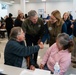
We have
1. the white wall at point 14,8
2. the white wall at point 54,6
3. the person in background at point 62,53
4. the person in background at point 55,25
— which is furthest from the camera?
the white wall at point 14,8

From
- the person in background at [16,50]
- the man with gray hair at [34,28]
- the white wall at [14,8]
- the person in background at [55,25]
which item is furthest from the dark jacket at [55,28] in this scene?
the white wall at [14,8]

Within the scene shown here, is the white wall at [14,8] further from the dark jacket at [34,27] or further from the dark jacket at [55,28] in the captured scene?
the dark jacket at [55,28]

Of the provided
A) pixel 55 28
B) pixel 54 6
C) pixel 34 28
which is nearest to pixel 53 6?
pixel 54 6

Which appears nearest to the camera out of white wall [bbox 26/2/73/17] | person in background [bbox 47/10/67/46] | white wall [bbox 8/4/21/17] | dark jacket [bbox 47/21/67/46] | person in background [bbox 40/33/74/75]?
person in background [bbox 40/33/74/75]

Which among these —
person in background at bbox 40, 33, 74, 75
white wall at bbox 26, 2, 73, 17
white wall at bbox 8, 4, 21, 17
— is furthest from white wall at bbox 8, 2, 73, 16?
person in background at bbox 40, 33, 74, 75

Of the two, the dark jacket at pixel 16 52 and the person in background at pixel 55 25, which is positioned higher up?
the person in background at pixel 55 25

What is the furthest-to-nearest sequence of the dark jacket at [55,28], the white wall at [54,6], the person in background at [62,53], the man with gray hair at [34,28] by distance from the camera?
the white wall at [54,6] → the man with gray hair at [34,28] → the dark jacket at [55,28] → the person in background at [62,53]

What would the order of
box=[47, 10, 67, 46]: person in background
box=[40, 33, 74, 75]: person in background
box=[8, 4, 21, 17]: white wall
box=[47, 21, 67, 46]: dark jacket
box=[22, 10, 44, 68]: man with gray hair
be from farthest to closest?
box=[8, 4, 21, 17]: white wall < box=[22, 10, 44, 68]: man with gray hair < box=[47, 21, 67, 46]: dark jacket < box=[47, 10, 67, 46]: person in background < box=[40, 33, 74, 75]: person in background

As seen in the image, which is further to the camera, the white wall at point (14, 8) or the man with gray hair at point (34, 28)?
the white wall at point (14, 8)

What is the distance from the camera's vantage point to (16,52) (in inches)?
86.9

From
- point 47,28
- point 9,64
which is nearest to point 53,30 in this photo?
point 47,28

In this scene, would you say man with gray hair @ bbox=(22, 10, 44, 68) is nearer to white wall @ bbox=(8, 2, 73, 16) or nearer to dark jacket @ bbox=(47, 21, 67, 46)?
dark jacket @ bbox=(47, 21, 67, 46)

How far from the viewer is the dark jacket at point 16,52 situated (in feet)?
7.24

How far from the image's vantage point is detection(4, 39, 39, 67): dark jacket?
7.24ft
